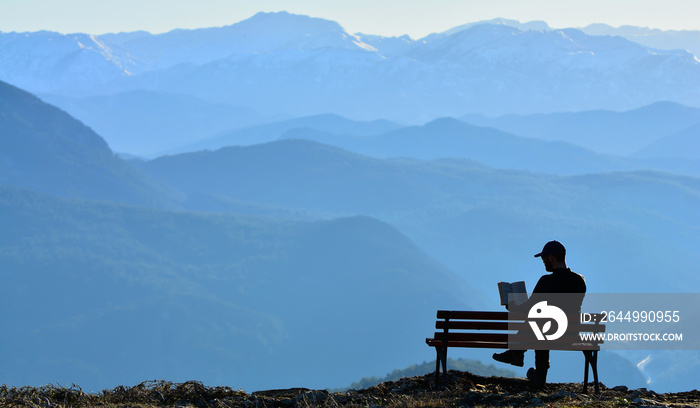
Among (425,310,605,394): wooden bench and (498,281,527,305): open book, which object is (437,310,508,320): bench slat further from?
(498,281,527,305): open book

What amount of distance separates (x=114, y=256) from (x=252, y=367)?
174ft

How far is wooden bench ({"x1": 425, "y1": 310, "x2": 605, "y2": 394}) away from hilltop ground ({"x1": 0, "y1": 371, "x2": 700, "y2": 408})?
1.31ft

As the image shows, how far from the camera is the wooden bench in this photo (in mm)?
9031

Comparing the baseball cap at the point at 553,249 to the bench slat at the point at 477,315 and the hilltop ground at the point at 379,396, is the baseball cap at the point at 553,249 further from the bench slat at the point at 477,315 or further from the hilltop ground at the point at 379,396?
the hilltop ground at the point at 379,396

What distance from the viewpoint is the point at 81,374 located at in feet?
467

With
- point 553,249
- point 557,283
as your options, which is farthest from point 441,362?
point 553,249

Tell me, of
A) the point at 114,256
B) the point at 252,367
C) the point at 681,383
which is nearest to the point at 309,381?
the point at 252,367

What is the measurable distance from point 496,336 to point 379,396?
1692mm

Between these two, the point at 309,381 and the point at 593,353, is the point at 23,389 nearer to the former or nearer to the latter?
the point at 593,353

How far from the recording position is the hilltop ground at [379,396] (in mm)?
8742

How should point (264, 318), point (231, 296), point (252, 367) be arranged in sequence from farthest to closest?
point (231, 296) < point (264, 318) < point (252, 367)

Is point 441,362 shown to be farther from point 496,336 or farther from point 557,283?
point 557,283

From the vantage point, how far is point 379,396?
9633 millimetres

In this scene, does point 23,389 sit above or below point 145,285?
below
